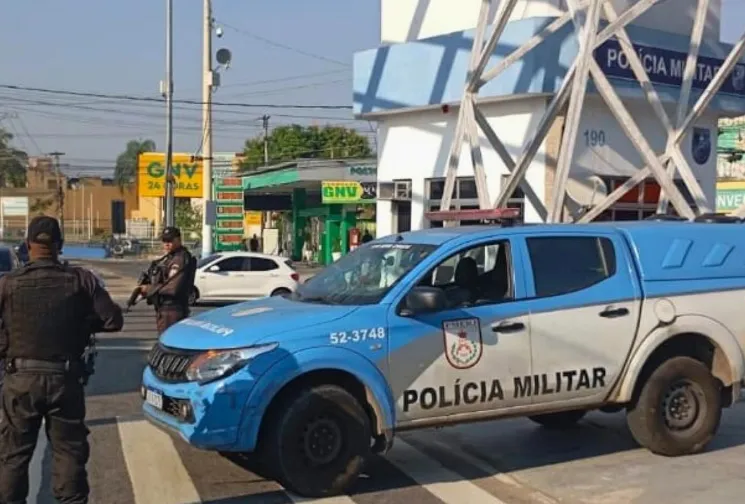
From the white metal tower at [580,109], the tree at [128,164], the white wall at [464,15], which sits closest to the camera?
the white metal tower at [580,109]

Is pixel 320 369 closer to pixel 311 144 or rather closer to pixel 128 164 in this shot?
pixel 311 144

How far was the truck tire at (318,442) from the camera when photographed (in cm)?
693

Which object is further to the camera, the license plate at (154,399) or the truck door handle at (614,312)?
the truck door handle at (614,312)

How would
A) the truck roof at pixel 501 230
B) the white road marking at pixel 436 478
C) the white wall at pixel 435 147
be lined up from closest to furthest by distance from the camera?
the white road marking at pixel 436 478 < the truck roof at pixel 501 230 < the white wall at pixel 435 147

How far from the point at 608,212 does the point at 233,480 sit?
49.3ft

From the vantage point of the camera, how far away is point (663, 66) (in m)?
20.4

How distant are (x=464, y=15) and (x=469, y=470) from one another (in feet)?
49.6

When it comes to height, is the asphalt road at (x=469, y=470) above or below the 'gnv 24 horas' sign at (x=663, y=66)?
below

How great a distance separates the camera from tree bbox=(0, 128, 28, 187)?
333 feet

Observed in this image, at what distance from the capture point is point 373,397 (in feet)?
23.5

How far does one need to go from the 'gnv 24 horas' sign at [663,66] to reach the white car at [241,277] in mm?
9948

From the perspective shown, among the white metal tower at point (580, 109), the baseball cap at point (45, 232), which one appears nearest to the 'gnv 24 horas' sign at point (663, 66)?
the white metal tower at point (580, 109)

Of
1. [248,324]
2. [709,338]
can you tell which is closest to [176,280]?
[248,324]

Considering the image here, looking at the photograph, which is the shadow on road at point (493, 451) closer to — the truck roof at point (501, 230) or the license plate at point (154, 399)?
the license plate at point (154, 399)
